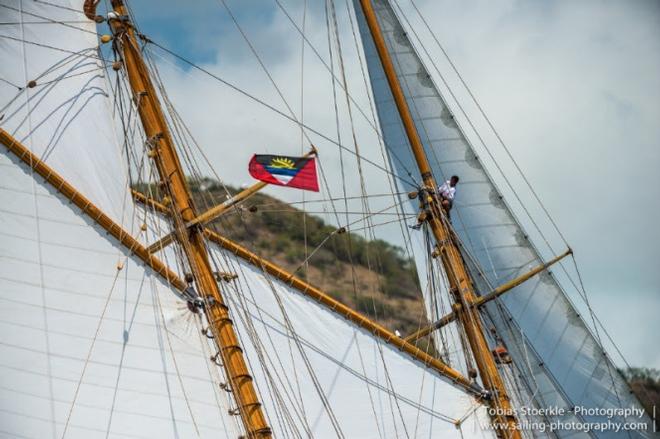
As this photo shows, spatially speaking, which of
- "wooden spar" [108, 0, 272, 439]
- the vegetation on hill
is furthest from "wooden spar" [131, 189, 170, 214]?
the vegetation on hill

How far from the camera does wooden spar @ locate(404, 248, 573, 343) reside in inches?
1236

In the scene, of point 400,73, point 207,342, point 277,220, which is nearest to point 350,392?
point 207,342

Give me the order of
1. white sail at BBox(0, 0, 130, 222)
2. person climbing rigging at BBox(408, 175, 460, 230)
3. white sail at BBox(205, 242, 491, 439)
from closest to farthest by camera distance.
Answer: white sail at BBox(0, 0, 130, 222), white sail at BBox(205, 242, 491, 439), person climbing rigging at BBox(408, 175, 460, 230)

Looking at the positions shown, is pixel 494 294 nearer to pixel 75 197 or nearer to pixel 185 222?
pixel 185 222

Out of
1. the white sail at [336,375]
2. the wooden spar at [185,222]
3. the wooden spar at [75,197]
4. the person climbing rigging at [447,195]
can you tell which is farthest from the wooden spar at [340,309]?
the person climbing rigging at [447,195]

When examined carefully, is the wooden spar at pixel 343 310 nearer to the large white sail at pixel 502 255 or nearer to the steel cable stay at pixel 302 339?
the steel cable stay at pixel 302 339

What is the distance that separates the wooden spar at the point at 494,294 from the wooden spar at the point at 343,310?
1.37 meters

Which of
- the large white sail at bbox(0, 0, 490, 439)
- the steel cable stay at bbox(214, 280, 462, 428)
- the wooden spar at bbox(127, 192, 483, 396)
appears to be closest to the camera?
the large white sail at bbox(0, 0, 490, 439)

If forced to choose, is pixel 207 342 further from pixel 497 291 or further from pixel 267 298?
pixel 497 291

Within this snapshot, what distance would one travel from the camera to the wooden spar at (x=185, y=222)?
2488cm

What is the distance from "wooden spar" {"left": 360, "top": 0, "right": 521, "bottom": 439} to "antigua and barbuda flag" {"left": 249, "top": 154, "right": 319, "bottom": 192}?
16.3 feet

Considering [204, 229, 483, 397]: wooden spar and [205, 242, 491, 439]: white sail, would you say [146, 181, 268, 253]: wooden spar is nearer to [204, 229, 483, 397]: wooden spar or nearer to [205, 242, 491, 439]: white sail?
[205, 242, 491, 439]: white sail

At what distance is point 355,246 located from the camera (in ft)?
243

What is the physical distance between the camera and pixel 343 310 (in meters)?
29.6
